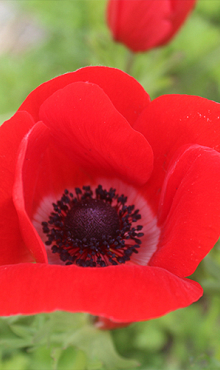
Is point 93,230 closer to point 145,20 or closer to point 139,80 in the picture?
point 145,20

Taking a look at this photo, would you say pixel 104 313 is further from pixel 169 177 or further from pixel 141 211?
pixel 141 211

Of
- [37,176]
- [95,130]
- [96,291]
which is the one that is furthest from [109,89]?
[96,291]

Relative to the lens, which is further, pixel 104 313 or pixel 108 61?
pixel 108 61

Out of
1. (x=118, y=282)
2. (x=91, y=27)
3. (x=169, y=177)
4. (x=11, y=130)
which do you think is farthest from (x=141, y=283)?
(x=91, y=27)

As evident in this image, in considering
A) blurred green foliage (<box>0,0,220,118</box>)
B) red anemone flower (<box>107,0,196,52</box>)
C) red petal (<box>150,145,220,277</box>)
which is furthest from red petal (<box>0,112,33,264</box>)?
blurred green foliage (<box>0,0,220,118</box>)

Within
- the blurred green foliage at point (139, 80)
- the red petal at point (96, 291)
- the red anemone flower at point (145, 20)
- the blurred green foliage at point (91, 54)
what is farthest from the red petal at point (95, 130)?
the blurred green foliage at point (91, 54)

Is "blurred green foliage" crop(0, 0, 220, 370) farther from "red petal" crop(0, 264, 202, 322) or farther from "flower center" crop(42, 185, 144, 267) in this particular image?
"red petal" crop(0, 264, 202, 322)
